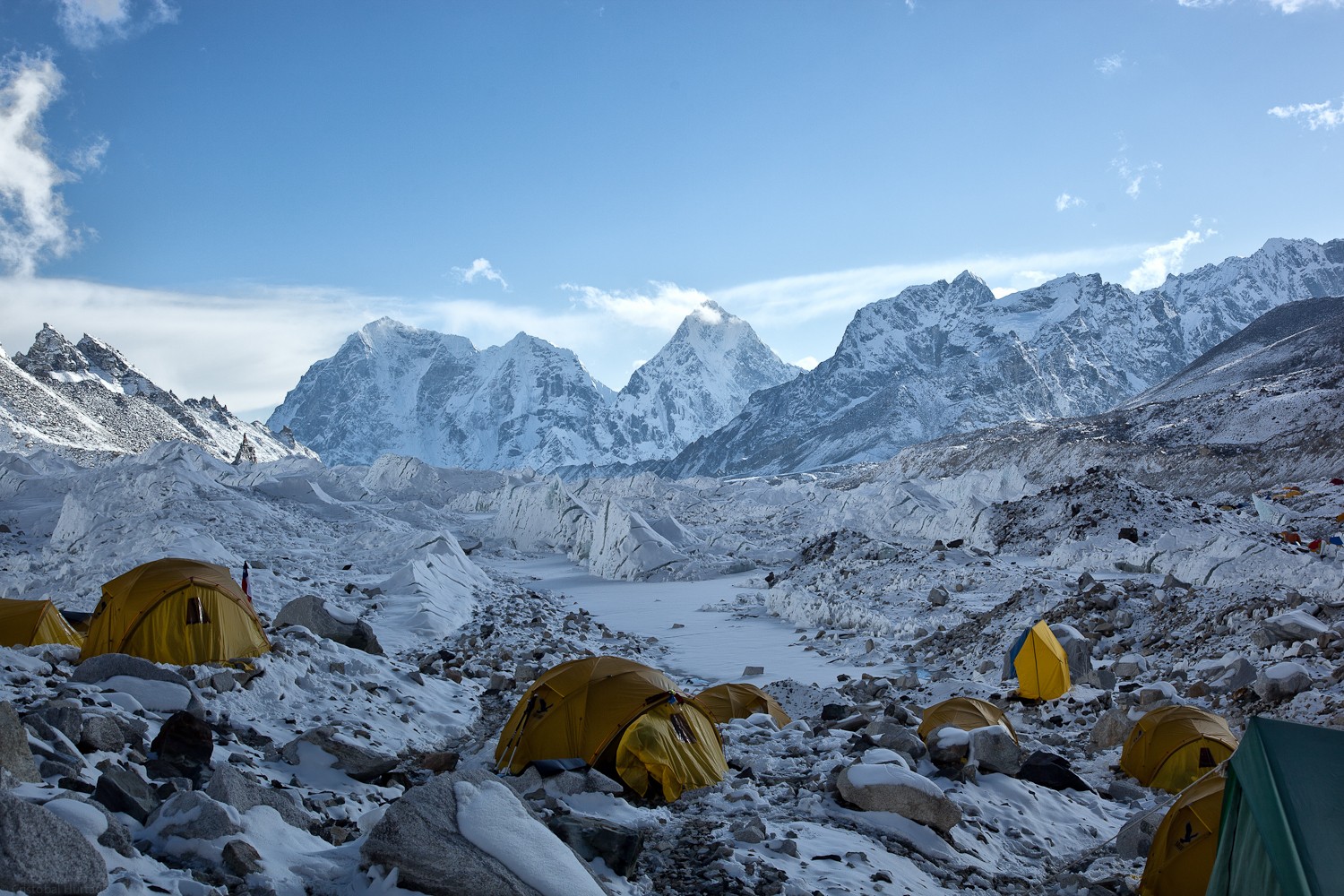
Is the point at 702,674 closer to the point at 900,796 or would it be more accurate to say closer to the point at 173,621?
the point at 900,796

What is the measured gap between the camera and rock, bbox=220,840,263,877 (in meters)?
4.87

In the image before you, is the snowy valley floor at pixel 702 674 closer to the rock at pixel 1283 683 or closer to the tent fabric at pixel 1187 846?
the rock at pixel 1283 683

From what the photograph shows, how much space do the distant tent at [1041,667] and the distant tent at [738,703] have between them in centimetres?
377

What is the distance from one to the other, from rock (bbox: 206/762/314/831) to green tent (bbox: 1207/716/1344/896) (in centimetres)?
594

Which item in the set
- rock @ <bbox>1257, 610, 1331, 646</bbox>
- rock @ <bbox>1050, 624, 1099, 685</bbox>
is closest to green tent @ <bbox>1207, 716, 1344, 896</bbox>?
rock @ <bbox>1257, 610, 1331, 646</bbox>

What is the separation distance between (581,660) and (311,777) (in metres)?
2.73

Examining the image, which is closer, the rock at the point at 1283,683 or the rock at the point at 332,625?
the rock at the point at 1283,683

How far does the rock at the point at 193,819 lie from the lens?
16.4 ft

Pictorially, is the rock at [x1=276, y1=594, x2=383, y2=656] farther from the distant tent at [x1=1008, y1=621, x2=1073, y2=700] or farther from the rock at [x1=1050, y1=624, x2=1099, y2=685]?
the rock at [x1=1050, y1=624, x2=1099, y2=685]

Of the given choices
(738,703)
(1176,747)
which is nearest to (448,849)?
(738,703)

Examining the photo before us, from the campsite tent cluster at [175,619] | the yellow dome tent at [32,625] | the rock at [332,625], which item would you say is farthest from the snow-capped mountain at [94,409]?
the campsite tent cluster at [175,619]

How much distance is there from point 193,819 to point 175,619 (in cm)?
598

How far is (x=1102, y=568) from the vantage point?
21.2 m

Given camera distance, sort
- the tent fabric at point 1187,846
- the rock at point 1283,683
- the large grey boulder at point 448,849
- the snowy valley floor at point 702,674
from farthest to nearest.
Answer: the rock at point 1283,683
the tent fabric at point 1187,846
the snowy valley floor at point 702,674
the large grey boulder at point 448,849
